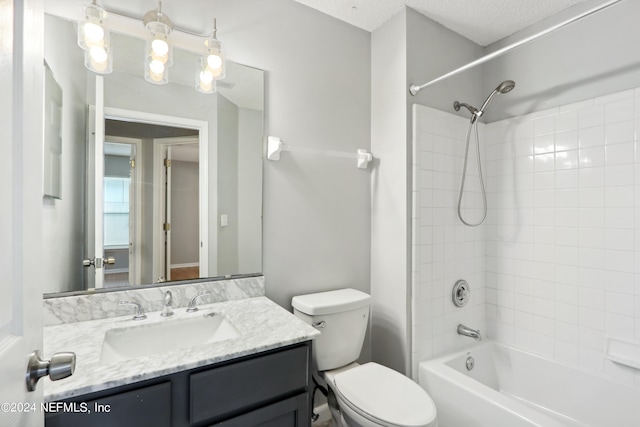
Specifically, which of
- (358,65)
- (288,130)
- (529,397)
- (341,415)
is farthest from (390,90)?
(529,397)

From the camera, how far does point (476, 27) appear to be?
6.70 ft

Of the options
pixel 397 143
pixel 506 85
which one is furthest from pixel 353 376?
pixel 506 85

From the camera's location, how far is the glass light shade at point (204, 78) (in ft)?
5.07

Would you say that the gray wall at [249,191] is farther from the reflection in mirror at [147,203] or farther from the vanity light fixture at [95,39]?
the vanity light fixture at [95,39]

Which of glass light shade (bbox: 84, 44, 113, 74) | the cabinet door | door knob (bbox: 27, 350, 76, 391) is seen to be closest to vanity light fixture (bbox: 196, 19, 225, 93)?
glass light shade (bbox: 84, 44, 113, 74)

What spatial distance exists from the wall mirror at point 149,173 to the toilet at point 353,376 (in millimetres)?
434

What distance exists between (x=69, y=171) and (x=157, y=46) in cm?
66

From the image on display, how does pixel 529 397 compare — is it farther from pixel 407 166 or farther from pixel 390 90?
pixel 390 90

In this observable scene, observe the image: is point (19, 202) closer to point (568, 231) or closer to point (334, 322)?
point (334, 322)

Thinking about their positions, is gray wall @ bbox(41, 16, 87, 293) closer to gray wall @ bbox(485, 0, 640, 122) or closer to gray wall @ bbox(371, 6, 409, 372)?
gray wall @ bbox(371, 6, 409, 372)

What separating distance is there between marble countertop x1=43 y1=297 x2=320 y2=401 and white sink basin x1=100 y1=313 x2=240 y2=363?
0.02m

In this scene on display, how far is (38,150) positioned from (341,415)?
1.60 metres

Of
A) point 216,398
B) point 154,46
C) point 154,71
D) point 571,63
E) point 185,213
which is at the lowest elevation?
point 216,398

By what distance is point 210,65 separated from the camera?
155cm
